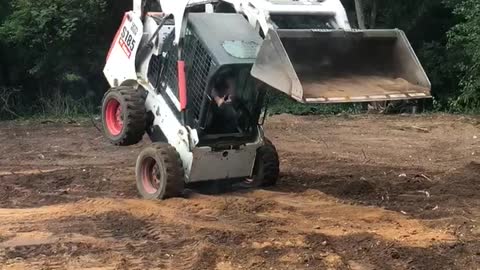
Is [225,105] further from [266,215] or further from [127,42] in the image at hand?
[127,42]

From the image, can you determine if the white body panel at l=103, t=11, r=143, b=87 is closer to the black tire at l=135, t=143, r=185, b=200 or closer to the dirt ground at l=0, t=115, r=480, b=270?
the black tire at l=135, t=143, r=185, b=200

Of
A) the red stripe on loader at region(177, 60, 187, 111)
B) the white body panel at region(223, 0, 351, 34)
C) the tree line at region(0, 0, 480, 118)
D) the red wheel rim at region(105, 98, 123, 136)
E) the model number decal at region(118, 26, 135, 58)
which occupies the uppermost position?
the white body panel at region(223, 0, 351, 34)

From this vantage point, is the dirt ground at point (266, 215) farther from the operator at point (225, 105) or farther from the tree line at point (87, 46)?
the tree line at point (87, 46)

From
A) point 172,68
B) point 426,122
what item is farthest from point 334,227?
point 426,122

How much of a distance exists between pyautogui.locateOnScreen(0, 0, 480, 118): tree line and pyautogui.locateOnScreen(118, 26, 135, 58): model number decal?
1157 cm

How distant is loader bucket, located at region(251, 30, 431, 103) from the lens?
23.7 feet

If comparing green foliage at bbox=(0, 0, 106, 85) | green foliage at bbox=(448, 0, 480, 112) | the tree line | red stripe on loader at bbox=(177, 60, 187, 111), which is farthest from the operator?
green foliage at bbox=(0, 0, 106, 85)

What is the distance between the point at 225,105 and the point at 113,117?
1.39 m

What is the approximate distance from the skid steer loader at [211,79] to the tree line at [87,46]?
11.9m

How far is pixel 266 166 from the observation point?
9281 mm

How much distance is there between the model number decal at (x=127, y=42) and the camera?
8984 mm

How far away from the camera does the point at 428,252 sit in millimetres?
6469

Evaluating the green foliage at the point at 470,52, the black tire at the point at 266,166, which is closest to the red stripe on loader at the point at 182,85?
the black tire at the point at 266,166

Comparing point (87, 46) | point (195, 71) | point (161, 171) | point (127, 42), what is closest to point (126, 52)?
point (127, 42)
